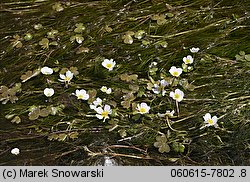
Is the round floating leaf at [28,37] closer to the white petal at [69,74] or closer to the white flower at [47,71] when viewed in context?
the white flower at [47,71]

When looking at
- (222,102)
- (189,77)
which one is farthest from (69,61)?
(222,102)

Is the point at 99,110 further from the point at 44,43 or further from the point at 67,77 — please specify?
the point at 44,43

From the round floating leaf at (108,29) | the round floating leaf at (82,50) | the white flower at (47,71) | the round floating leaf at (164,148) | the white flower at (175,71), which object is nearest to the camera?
the round floating leaf at (164,148)

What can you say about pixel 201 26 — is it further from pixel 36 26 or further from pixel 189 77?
pixel 36 26

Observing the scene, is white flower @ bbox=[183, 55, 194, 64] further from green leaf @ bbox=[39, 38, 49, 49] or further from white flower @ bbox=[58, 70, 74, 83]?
green leaf @ bbox=[39, 38, 49, 49]

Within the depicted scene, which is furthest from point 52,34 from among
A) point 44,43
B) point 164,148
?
point 164,148

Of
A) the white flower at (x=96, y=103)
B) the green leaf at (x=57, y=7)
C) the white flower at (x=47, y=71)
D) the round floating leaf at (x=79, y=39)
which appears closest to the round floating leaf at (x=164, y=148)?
the white flower at (x=96, y=103)
